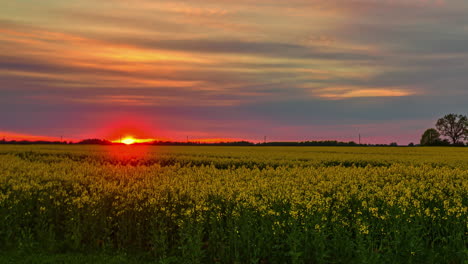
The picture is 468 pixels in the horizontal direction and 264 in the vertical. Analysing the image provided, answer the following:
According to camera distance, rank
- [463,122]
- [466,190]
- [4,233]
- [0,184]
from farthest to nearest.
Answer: [463,122]
[0,184]
[466,190]
[4,233]

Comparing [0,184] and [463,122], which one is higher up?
[463,122]

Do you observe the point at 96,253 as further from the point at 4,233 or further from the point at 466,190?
the point at 466,190

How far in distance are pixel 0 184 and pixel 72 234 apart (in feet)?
18.5

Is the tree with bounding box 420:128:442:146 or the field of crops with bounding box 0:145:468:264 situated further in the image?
the tree with bounding box 420:128:442:146

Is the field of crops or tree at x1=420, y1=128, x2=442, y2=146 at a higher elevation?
tree at x1=420, y1=128, x2=442, y2=146

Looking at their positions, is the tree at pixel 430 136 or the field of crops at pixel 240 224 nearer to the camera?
the field of crops at pixel 240 224

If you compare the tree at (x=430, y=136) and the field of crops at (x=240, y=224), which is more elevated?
the tree at (x=430, y=136)

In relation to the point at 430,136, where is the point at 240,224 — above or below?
below

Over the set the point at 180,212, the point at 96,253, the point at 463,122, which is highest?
the point at 463,122

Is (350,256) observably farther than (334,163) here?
No

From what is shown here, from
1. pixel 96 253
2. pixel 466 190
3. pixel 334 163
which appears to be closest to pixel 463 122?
pixel 334 163

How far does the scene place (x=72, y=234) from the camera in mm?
14453

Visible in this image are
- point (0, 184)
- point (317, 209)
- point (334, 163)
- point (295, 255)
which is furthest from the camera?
point (334, 163)

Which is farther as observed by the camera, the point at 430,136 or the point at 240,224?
the point at 430,136
